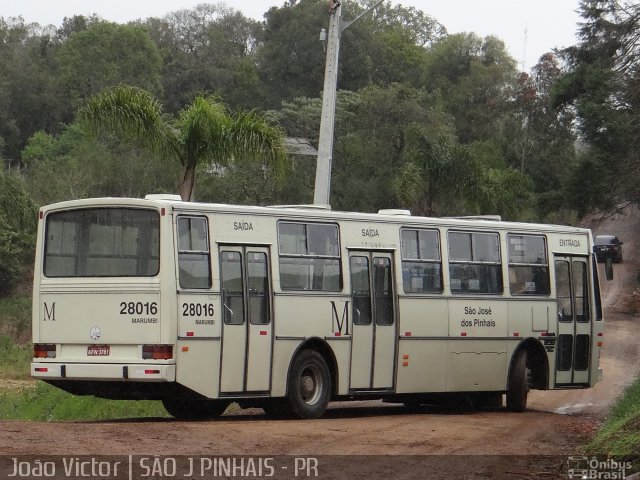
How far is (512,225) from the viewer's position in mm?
20609

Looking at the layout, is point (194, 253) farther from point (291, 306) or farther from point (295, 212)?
point (295, 212)

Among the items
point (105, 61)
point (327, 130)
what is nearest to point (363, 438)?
point (327, 130)

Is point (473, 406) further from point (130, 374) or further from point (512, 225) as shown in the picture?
point (130, 374)

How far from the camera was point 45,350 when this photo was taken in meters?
16.1

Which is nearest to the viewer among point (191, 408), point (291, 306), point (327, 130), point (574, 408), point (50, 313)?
point (50, 313)

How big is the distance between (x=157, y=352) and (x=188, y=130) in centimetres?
1048

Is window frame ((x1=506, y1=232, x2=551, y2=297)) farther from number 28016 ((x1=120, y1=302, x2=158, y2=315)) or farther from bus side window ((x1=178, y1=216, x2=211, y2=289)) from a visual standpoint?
number 28016 ((x1=120, y1=302, x2=158, y2=315))

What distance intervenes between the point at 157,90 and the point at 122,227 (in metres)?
75.8

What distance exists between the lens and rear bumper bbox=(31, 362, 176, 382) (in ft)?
49.7

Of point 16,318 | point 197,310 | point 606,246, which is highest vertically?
point 606,246

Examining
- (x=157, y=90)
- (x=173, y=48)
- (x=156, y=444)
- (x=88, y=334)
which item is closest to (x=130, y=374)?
(x=88, y=334)

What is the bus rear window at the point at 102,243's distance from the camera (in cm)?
1561

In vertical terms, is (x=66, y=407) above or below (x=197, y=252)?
below

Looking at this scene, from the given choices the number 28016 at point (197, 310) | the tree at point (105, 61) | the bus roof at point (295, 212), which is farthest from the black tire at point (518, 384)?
the tree at point (105, 61)
